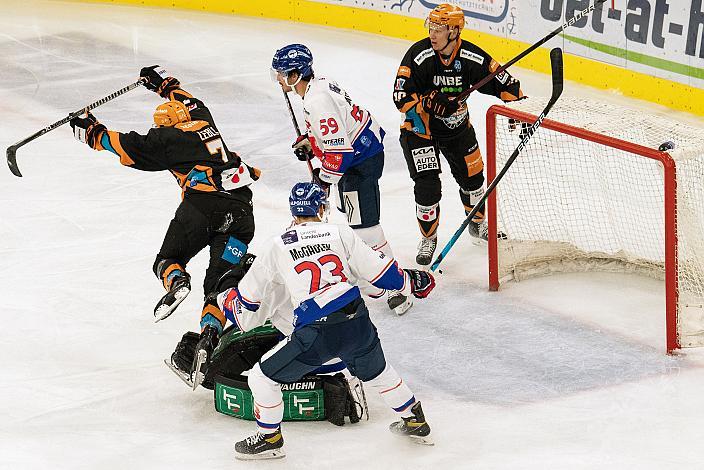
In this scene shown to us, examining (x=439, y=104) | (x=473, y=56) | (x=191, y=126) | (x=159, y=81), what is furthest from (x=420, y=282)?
(x=159, y=81)

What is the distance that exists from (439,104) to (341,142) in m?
0.71

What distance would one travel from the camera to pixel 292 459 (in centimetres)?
412

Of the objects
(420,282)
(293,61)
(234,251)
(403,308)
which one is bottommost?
(403,308)

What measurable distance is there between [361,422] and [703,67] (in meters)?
4.20

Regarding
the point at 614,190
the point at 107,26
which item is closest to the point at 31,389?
the point at 614,190

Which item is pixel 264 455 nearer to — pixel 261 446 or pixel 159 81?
pixel 261 446

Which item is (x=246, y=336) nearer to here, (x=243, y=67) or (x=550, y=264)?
(x=550, y=264)

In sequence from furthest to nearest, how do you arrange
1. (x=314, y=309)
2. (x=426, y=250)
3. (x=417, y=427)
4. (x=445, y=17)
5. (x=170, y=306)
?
(x=426, y=250) → (x=445, y=17) → (x=170, y=306) → (x=417, y=427) → (x=314, y=309)

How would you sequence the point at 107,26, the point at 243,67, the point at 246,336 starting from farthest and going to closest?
the point at 107,26 < the point at 243,67 < the point at 246,336

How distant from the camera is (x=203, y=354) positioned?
174 inches

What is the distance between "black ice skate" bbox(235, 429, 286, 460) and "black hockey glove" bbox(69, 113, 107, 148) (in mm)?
1646

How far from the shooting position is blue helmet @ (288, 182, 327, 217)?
4.03 m

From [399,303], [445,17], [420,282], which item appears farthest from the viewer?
[445,17]

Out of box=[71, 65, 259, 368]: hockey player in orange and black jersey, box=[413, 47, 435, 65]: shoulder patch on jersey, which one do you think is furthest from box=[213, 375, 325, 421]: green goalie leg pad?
box=[413, 47, 435, 65]: shoulder patch on jersey
